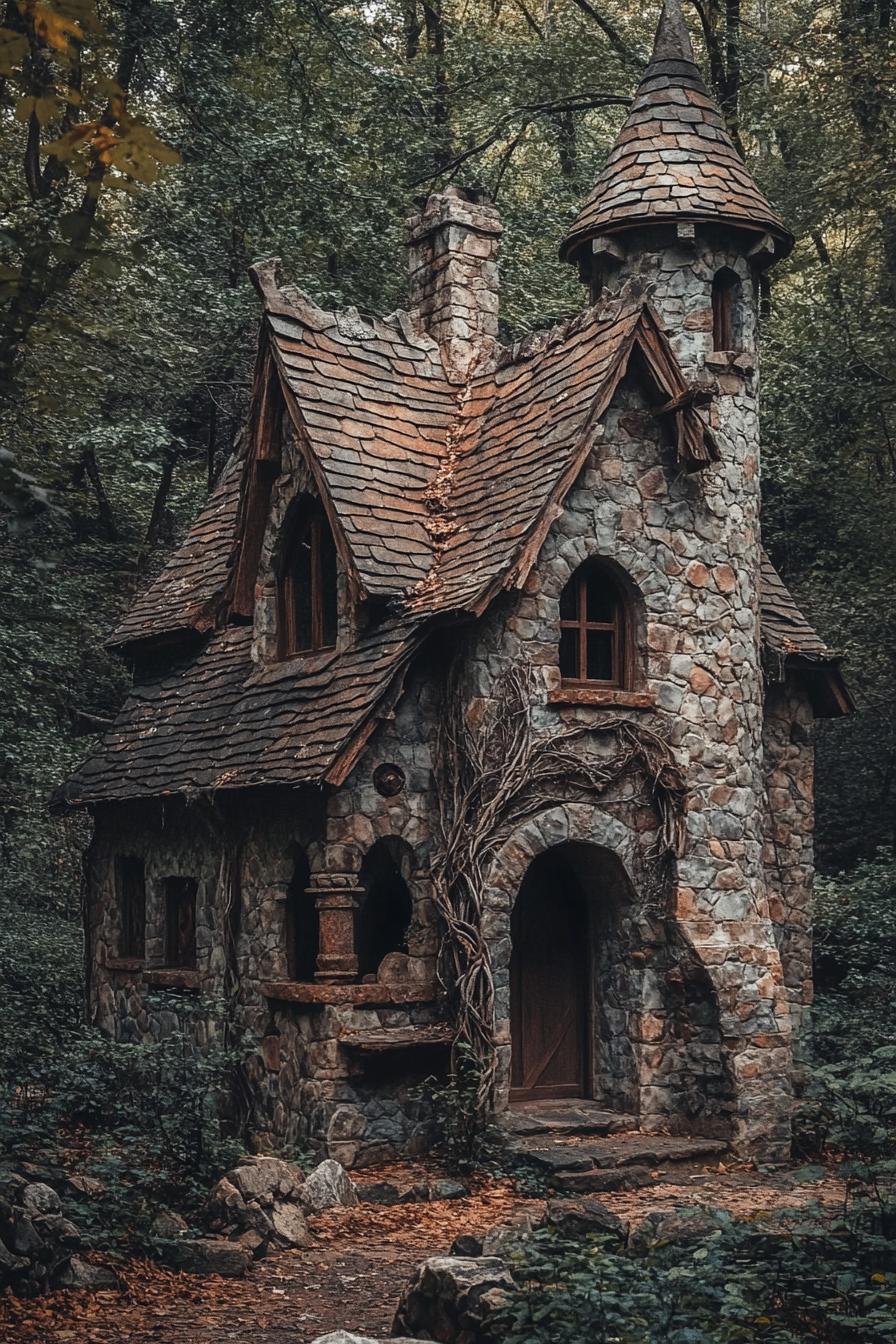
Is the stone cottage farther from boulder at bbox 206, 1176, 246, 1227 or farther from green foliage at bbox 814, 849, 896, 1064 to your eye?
boulder at bbox 206, 1176, 246, 1227

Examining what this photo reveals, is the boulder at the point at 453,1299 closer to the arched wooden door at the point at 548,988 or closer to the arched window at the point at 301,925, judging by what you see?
the arched wooden door at the point at 548,988

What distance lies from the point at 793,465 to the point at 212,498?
9293mm

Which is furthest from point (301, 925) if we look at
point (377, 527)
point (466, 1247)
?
point (466, 1247)

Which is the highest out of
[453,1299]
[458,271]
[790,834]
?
[458,271]

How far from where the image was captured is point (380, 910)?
570 inches

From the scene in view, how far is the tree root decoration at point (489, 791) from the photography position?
41.4 ft

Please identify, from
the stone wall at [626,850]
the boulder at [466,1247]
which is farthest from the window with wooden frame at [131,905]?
the boulder at [466,1247]

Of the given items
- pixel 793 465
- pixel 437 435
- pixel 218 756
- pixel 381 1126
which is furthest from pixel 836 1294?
pixel 793 465

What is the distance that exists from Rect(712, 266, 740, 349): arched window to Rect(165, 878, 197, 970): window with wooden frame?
7.60 meters

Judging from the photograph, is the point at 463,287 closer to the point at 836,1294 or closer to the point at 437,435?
the point at 437,435

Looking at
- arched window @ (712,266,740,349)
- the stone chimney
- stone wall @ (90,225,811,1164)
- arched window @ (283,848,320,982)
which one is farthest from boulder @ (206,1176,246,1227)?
the stone chimney

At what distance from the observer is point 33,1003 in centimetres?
1728

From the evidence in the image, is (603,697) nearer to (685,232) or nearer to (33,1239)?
(685,232)

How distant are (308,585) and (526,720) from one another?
3.18 m
